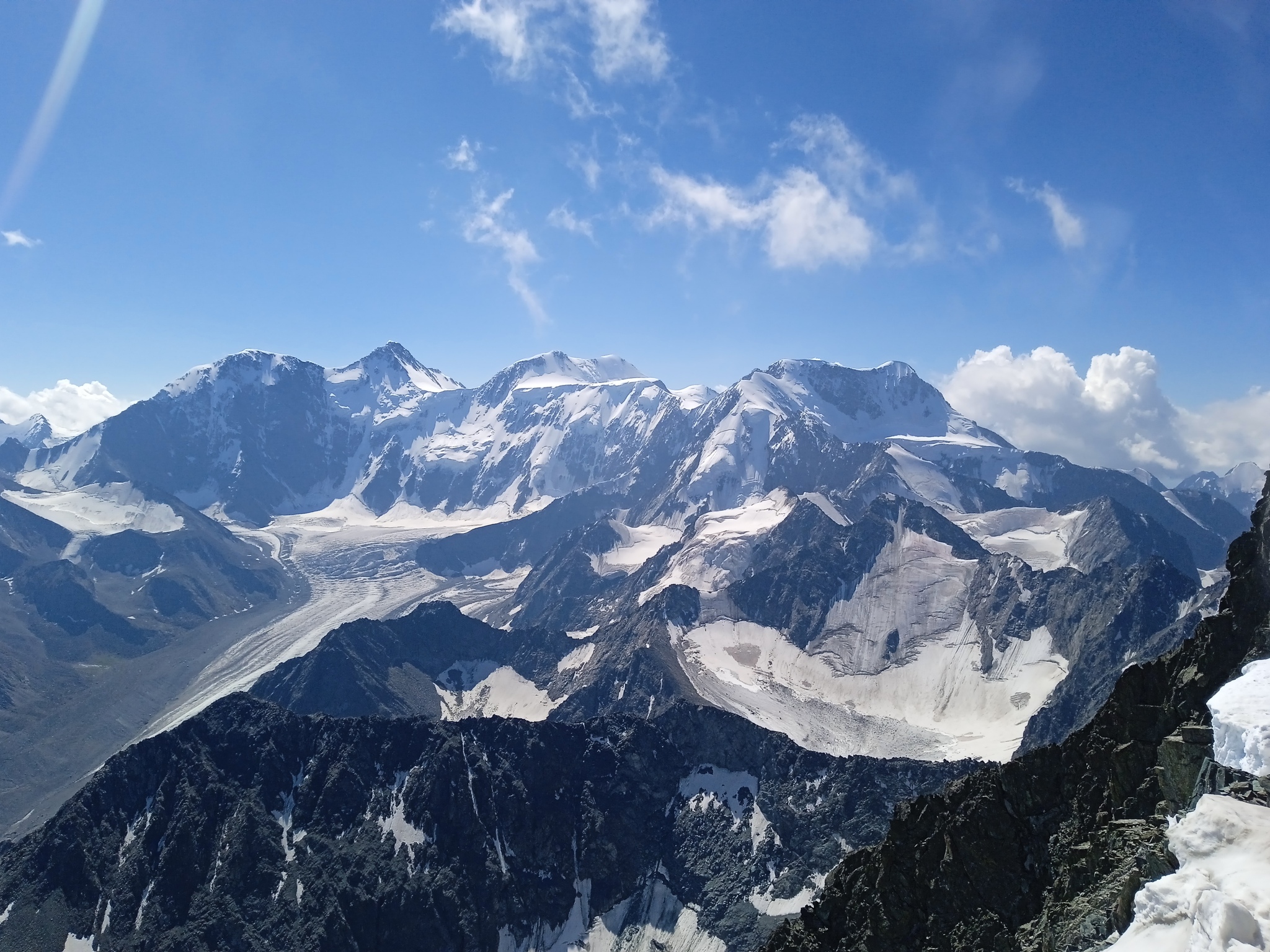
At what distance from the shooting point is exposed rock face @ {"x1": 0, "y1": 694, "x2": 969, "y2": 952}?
163 m

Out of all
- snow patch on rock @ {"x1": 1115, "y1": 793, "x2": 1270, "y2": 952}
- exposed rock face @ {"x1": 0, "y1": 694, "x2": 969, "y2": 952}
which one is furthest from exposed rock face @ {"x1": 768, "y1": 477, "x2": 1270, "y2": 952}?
exposed rock face @ {"x1": 0, "y1": 694, "x2": 969, "y2": 952}

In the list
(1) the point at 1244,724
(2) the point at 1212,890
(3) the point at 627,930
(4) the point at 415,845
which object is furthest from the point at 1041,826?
(4) the point at 415,845

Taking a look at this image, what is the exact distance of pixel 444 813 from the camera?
7175 inches

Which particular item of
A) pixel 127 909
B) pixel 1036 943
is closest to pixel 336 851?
pixel 127 909

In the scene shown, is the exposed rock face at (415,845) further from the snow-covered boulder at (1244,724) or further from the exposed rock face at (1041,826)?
the snow-covered boulder at (1244,724)

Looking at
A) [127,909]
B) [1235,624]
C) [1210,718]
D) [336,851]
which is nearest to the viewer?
[1210,718]

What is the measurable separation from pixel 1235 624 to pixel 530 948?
5442 inches

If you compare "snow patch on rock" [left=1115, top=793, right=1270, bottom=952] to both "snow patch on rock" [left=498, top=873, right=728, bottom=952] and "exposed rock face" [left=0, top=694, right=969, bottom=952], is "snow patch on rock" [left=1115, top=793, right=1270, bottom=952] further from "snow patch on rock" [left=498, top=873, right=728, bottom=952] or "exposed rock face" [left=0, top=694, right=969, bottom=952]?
"snow patch on rock" [left=498, top=873, right=728, bottom=952]

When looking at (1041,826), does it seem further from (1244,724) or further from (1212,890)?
(1212,890)

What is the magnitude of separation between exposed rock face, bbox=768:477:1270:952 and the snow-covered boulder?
3.38 m

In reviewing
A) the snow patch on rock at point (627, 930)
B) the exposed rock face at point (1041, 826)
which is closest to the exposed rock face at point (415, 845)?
the snow patch on rock at point (627, 930)

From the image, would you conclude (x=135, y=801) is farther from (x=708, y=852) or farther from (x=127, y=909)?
(x=708, y=852)

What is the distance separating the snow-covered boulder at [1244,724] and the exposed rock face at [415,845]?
109 meters

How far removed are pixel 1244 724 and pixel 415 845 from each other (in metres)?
157
